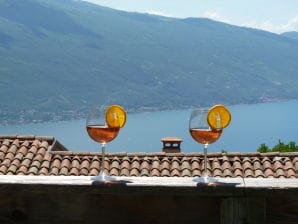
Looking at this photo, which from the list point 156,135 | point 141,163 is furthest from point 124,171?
point 156,135

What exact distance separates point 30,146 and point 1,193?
569 inches

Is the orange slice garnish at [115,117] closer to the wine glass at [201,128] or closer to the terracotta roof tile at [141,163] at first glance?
the wine glass at [201,128]

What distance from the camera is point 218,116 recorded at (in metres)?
2.34

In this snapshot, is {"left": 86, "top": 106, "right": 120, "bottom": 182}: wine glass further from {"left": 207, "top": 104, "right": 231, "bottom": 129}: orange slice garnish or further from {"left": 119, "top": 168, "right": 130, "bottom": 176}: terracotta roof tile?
{"left": 119, "top": 168, "right": 130, "bottom": 176}: terracotta roof tile

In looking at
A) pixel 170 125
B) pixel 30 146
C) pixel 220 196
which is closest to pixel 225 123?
pixel 220 196

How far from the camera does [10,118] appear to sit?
189625 mm

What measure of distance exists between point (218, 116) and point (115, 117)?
0.38 metres

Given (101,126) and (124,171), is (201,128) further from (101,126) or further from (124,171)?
(124,171)

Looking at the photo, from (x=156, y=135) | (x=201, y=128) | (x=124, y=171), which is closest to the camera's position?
(x=201, y=128)

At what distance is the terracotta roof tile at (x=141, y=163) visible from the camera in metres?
14.1

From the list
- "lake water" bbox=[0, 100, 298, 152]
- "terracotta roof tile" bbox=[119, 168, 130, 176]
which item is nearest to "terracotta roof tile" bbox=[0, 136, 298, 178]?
"terracotta roof tile" bbox=[119, 168, 130, 176]

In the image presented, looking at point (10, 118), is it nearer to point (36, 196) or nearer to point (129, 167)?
point (129, 167)

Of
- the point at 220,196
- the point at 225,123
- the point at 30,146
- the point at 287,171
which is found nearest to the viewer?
the point at 220,196

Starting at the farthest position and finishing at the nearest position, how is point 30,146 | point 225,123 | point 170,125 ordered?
point 170,125 → point 30,146 → point 225,123
